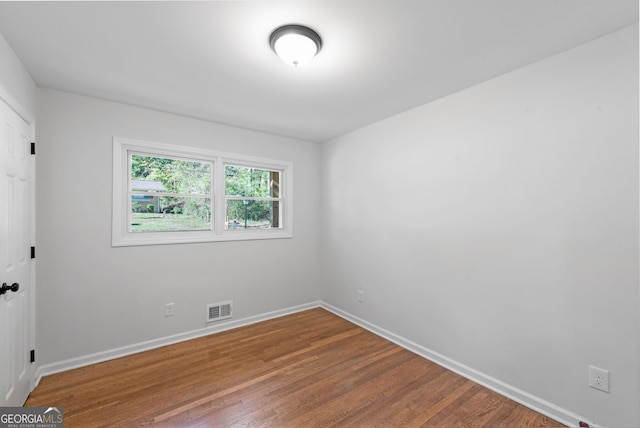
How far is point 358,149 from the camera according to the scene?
11.9 feet

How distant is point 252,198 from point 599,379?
3.62m

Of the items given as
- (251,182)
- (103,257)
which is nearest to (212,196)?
(251,182)

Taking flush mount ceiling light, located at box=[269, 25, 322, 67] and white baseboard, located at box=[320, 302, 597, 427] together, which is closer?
flush mount ceiling light, located at box=[269, 25, 322, 67]

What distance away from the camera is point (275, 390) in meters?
2.24

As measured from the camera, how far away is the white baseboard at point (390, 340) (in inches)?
77.7

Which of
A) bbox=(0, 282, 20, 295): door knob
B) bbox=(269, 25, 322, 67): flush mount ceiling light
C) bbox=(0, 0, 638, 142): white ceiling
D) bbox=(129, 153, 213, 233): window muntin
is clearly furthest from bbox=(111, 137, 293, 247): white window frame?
bbox=(269, 25, 322, 67): flush mount ceiling light

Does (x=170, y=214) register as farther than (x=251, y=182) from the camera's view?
No

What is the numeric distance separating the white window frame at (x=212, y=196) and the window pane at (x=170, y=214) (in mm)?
66

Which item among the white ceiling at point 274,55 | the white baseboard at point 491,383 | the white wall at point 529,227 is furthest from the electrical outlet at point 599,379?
the white ceiling at point 274,55

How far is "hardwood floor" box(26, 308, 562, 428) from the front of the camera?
1926 mm

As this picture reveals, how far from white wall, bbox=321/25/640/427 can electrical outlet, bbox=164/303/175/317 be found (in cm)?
239

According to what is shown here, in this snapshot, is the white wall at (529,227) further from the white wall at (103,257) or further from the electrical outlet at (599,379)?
the white wall at (103,257)

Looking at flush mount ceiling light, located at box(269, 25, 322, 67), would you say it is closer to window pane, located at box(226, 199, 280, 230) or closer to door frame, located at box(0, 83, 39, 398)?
door frame, located at box(0, 83, 39, 398)

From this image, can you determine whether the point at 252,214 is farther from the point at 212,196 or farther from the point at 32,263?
the point at 32,263
